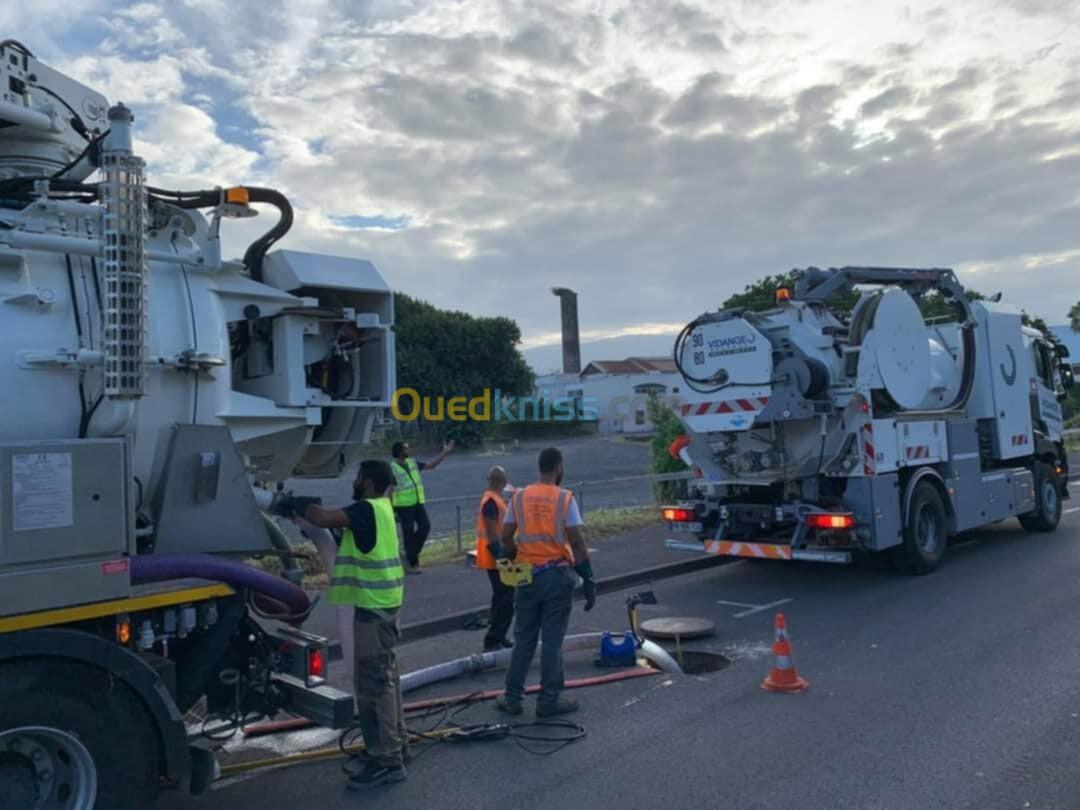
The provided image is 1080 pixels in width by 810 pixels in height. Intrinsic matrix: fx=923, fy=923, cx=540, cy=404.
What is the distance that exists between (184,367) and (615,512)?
11.2 metres

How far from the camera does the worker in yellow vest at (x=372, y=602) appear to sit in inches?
191

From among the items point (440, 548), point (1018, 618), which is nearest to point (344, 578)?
point (1018, 618)

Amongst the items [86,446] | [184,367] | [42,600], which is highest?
[184,367]

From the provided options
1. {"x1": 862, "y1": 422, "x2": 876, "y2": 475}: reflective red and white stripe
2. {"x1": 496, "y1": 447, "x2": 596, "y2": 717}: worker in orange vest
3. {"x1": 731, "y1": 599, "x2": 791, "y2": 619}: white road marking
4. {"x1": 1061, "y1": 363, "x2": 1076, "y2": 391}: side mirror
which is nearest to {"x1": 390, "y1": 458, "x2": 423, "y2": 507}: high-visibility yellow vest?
{"x1": 731, "y1": 599, "x2": 791, "y2": 619}: white road marking

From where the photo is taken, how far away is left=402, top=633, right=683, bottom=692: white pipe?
21.2 ft

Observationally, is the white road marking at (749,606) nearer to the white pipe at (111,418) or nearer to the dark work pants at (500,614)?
the dark work pants at (500,614)

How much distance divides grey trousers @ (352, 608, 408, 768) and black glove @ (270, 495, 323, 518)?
2.06 ft

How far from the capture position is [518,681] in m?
5.88

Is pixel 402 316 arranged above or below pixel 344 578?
above

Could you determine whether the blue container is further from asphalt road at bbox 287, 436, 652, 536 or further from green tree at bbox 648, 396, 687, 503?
green tree at bbox 648, 396, 687, 503

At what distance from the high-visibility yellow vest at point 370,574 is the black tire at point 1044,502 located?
417 inches

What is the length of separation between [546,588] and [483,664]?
1232 mm

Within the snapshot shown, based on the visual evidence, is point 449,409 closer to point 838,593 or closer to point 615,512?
point 615,512

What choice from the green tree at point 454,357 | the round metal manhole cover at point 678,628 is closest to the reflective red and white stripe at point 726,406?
the round metal manhole cover at point 678,628
